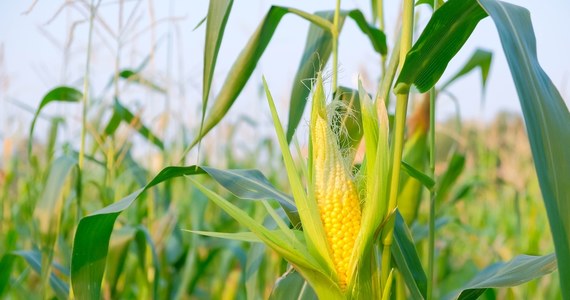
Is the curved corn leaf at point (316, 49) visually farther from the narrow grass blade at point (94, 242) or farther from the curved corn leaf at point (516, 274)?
the curved corn leaf at point (516, 274)

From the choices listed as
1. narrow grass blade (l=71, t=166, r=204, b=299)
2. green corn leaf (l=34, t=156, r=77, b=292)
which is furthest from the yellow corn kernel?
green corn leaf (l=34, t=156, r=77, b=292)

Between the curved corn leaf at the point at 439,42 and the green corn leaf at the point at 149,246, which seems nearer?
the curved corn leaf at the point at 439,42

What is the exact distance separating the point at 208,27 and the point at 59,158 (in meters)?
A: 0.80

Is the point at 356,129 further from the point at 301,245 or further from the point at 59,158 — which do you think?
the point at 59,158

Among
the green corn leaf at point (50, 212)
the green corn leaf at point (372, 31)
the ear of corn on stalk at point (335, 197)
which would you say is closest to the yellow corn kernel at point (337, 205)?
the ear of corn on stalk at point (335, 197)

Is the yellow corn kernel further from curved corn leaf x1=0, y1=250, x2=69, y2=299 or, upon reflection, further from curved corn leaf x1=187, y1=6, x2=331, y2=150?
curved corn leaf x1=0, y1=250, x2=69, y2=299

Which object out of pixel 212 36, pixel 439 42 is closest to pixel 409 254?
pixel 439 42

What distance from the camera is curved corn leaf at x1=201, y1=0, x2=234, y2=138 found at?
3.25 feet

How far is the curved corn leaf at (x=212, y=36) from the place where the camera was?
3.25ft

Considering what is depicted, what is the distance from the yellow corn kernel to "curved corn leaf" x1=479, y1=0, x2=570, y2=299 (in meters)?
0.30

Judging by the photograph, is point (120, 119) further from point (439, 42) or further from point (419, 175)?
point (439, 42)

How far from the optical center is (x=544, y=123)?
2.13 ft

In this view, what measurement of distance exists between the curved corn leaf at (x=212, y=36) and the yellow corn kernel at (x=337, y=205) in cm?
18

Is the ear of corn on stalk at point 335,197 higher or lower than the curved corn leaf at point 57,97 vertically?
lower
